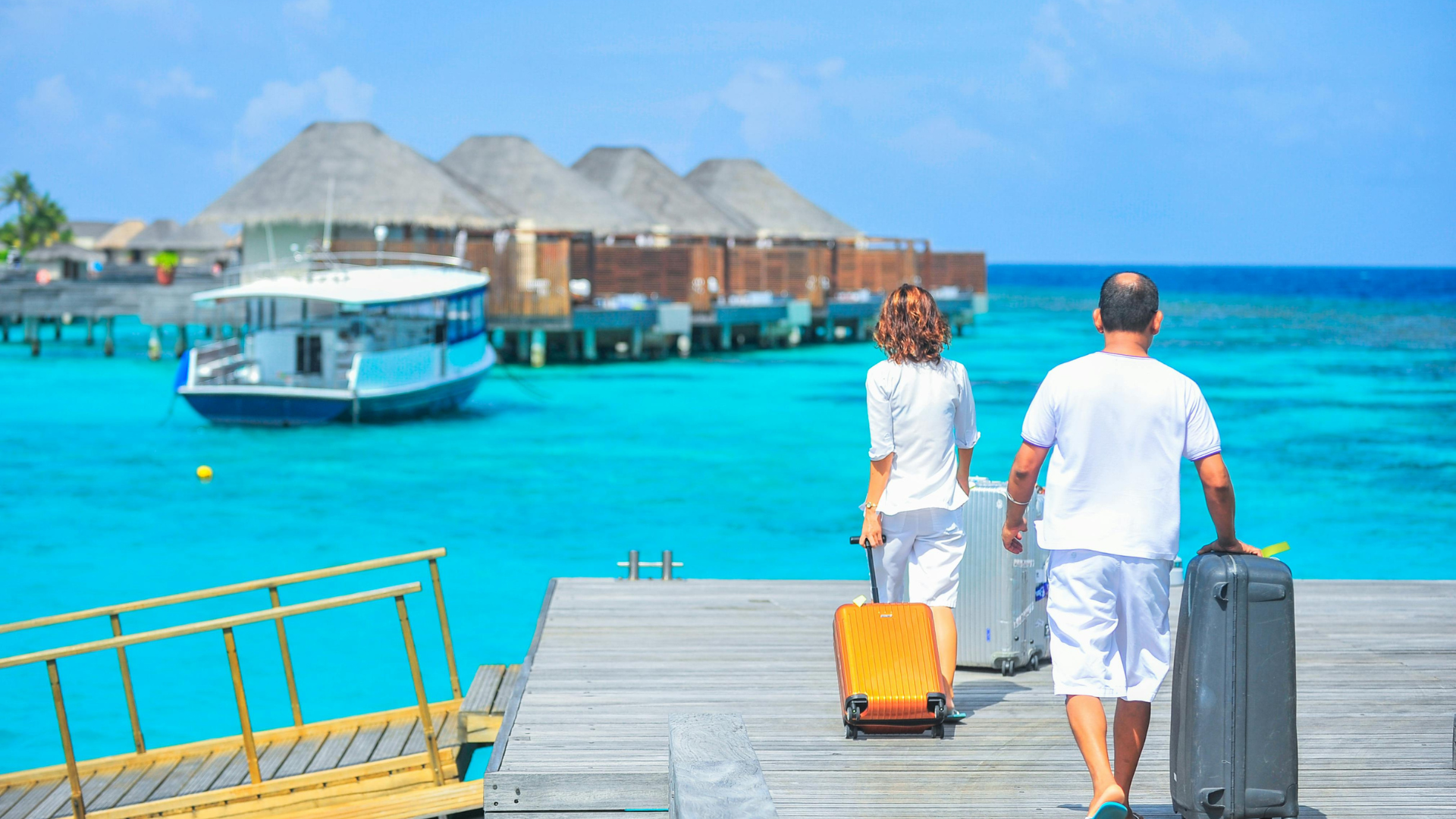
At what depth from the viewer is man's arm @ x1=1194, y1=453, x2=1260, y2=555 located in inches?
147

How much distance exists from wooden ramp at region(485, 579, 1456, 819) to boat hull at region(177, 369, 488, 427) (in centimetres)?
1865

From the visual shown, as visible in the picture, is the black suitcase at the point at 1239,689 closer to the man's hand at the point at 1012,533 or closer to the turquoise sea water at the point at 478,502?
the man's hand at the point at 1012,533

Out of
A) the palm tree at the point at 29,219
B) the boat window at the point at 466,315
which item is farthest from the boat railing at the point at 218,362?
the palm tree at the point at 29,219

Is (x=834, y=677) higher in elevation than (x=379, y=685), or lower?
higher

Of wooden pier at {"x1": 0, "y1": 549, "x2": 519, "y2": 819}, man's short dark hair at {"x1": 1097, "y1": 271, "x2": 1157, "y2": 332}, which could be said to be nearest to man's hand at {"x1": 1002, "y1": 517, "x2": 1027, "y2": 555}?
man's short dark hair at {"x1": 1097, "y1": 271, "x2": 1157, "y2": 332}

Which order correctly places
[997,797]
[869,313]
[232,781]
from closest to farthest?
[997,797], [232,781], [869,313]

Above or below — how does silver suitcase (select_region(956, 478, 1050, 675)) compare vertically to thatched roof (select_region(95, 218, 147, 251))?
below

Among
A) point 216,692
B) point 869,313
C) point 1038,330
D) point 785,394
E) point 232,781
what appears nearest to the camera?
point 232,781

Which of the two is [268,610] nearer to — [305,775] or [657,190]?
[305,775]

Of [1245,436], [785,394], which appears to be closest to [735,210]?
[785,394]

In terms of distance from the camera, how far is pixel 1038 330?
68.5m

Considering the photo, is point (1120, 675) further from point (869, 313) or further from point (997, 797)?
point (869, 313)

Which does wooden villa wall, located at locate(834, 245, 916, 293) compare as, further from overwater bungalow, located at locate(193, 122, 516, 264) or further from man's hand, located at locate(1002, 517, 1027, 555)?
man's hand, located at locate(1002, 517, 1027, 555)

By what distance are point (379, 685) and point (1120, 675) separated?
27.0ft
